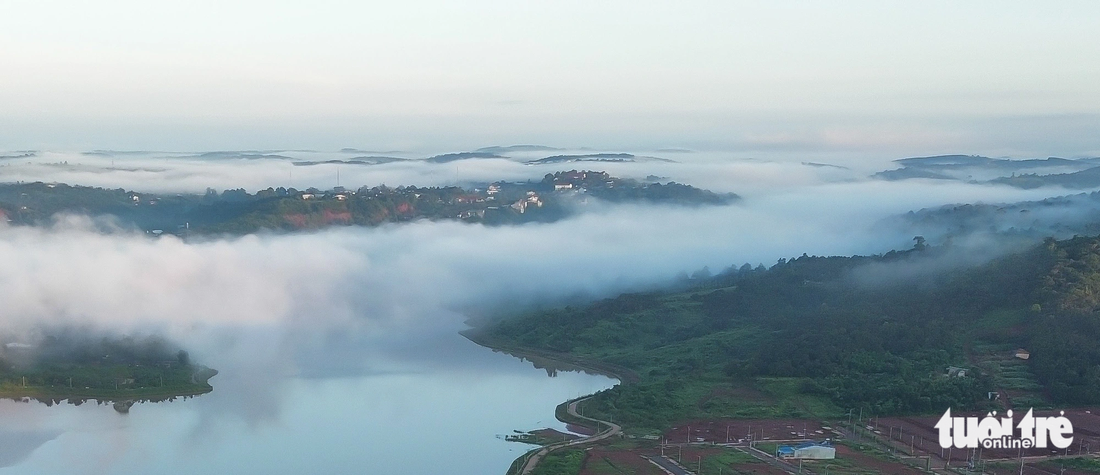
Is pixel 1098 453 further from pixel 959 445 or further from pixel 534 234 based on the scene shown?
pixel 534 234

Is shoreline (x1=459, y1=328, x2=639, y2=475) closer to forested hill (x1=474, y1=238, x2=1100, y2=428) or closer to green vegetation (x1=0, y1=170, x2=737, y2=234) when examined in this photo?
forested hill (x1=474, y1=238, x2=1100, y2=428)

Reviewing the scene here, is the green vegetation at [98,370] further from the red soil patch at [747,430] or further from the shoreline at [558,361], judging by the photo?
the red soil patch at [747,430]

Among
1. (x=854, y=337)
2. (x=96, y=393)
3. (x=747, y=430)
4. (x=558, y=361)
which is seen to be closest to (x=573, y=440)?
(x=747, y=430)

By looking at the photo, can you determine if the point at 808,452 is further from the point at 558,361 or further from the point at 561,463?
the point at 558,361

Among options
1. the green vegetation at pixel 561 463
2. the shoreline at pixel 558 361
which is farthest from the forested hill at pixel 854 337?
the green vegetation at pixel 561 463

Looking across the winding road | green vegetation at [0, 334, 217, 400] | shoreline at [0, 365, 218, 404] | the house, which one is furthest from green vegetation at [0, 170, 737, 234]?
the house

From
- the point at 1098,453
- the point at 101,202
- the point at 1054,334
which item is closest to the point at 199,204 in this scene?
the point at 101,202
